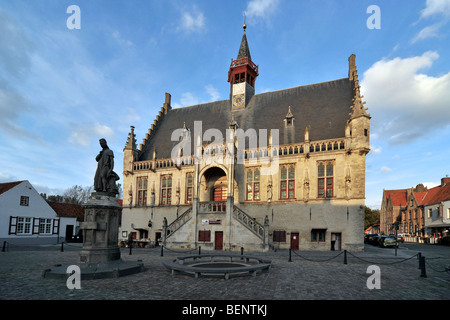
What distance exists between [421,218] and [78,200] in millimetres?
73734

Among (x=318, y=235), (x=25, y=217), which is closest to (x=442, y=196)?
(x=318, y=235)

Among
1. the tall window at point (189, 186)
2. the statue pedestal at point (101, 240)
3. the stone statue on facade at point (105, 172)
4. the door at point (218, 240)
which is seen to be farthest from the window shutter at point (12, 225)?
the stone statue on facade at point (105, 172)

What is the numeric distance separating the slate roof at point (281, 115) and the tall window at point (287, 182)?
2821 mm

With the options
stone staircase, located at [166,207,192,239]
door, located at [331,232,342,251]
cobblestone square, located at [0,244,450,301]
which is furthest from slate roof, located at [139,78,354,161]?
cobblestone square, located at [0,244,450,301]

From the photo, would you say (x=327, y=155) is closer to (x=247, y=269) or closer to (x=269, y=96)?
(x=269, y=96)

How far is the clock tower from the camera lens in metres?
35.2

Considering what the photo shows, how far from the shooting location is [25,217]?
1403 inches

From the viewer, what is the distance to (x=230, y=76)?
37.5 meters

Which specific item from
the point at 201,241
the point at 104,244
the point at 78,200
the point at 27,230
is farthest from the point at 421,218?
the point at 78,200

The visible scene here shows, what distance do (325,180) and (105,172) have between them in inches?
769

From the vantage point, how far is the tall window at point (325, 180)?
2608 centimetres
